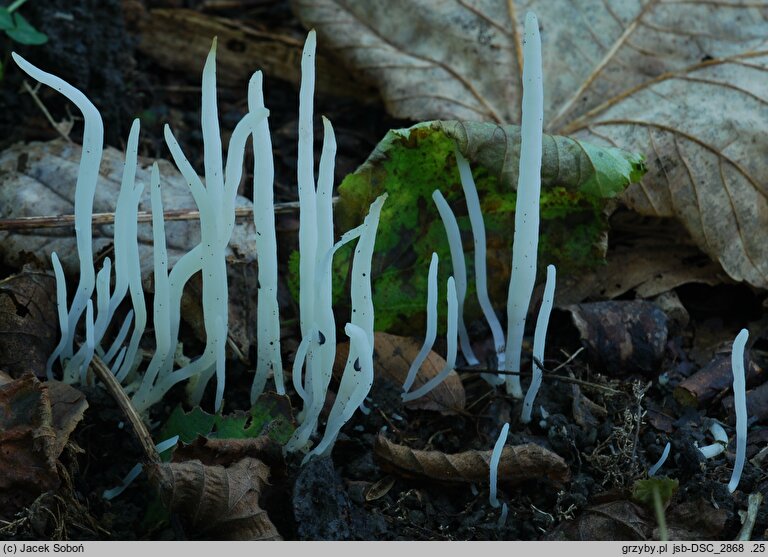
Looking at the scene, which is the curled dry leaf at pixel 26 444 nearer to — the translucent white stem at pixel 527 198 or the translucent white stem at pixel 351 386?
the translucent white stem at pixel 351 386

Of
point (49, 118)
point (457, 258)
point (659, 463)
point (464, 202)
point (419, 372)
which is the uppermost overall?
point (49, 118)

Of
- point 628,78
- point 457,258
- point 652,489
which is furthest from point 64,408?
point 628,78

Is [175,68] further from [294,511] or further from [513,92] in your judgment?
[294,511]

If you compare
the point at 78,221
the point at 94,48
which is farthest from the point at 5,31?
the point at 78,221

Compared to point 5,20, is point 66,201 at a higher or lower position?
lower

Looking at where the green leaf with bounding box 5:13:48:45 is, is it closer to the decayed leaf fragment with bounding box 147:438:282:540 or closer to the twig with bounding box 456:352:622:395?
the decayed leaf fragment with bounding box 147:438:282:540

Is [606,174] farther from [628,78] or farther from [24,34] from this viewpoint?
[24,34]
